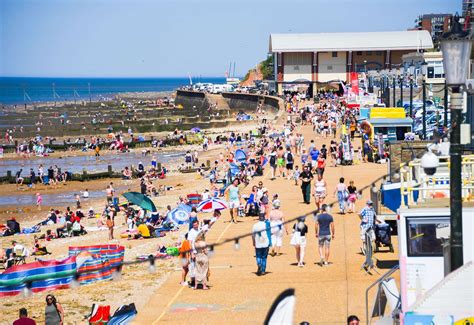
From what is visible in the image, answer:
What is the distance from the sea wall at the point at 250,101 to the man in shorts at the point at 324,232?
6039cm

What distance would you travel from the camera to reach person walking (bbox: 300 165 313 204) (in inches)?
969

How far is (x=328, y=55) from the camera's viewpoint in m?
97.1

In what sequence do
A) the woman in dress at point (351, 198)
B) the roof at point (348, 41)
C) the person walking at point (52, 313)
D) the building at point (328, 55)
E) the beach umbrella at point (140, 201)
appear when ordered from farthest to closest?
the roof at point (348, 41) → the building at point (328, 55) → the beach umbrella at point (140, 201) → the woman in dress at point (351, 198) → the person walking at point (52, 313)

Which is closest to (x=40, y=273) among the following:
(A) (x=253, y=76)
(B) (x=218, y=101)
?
(B) (x=218, y=101)

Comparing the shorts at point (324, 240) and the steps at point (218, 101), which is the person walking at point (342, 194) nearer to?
the shorts at point (324, 240)

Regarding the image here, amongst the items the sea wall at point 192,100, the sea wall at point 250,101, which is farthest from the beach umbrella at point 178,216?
the sea wall at point 192,100

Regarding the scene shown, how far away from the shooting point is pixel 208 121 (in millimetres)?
88125

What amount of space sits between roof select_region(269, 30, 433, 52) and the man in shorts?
78.1 metres

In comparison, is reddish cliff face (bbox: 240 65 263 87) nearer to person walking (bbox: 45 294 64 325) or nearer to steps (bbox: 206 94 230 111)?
steps (bbox: 206 94 230 111)

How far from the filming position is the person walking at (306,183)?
24.6 m

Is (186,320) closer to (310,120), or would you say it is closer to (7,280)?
(7,280)

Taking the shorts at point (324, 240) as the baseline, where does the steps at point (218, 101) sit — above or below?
above

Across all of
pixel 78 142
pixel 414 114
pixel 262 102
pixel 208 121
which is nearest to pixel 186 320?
pixel 414 114

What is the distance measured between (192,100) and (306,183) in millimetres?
100375
